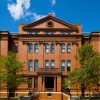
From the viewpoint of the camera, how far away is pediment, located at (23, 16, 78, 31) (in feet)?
282

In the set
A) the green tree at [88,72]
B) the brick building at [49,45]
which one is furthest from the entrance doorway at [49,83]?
the green tree at [88,72]

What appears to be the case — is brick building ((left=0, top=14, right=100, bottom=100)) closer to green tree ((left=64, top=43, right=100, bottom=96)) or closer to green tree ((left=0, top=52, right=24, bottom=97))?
green tree ((left=0, top=52, right=24, bottom=97))

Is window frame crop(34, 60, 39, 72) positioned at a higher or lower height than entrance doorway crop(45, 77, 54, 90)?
higher

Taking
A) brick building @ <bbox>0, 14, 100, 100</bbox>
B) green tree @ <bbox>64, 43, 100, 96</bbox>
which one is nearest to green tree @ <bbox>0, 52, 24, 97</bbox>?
green tree @ <bbox>64, 43, 100, 96</bbox>

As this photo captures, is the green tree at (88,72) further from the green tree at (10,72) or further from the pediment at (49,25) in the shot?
the pediment at (49,25)

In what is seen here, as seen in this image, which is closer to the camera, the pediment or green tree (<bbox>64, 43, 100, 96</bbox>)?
green tree (<bbox>64, 43, 100, 96</bbox>)

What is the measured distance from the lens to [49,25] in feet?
284

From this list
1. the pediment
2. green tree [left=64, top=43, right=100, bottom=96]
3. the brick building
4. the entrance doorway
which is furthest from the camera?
the entrance doorway

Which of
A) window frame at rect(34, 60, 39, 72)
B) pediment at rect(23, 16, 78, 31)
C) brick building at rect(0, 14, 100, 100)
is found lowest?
window frame at rect(34, 60, 39, 72)

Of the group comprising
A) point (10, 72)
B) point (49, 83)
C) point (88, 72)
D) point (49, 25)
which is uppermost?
point (49, 25)

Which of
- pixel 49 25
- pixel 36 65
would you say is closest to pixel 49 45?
pixel 49 25

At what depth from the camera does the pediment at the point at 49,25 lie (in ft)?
282

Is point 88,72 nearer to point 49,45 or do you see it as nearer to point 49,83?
point 49,83

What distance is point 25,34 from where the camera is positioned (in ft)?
281
